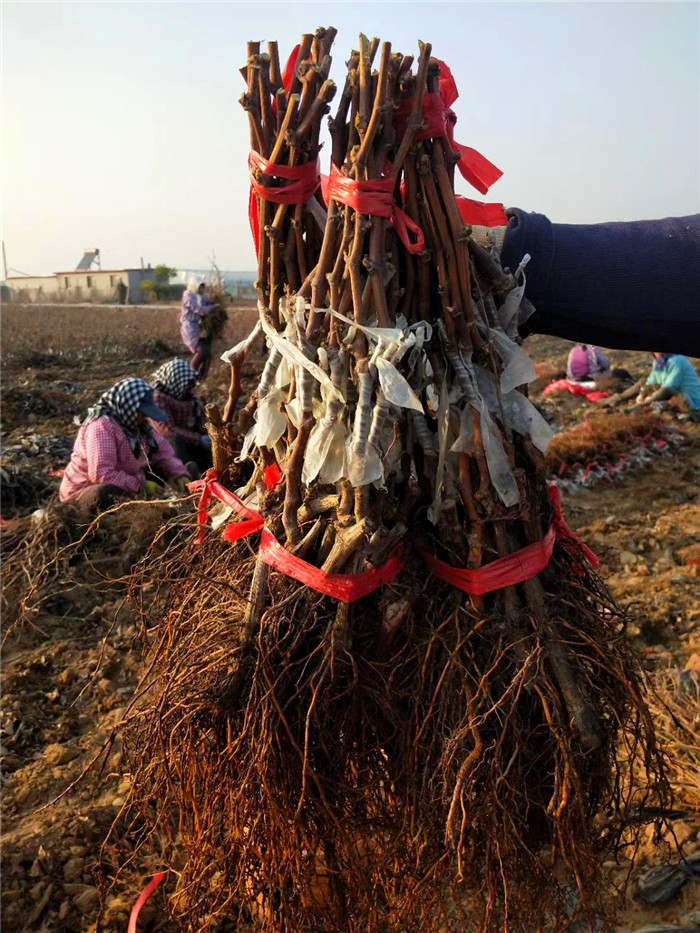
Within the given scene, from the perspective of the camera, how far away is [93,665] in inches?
140

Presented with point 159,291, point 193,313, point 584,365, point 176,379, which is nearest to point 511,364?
point 176,379

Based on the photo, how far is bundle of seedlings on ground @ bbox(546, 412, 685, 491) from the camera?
6629mm

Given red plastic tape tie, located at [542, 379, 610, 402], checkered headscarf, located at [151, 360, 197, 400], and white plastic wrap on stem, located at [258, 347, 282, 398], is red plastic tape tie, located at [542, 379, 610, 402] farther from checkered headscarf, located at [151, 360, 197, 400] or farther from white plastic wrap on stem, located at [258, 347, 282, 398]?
white plastic wrap on stem, located at [258, 347, 282, 398]

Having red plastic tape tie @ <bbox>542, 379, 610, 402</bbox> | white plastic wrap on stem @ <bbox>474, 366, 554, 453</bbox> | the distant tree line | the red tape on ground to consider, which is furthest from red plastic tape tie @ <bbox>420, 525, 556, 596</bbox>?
the distant tree line

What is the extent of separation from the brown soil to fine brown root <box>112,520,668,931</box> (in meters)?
0.36

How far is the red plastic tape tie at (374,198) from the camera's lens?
4.23 feet

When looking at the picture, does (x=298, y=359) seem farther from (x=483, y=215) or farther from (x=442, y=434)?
(x=483, y=215)

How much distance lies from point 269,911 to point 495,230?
1664mm

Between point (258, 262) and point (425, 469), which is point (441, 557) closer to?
point (425, 469)

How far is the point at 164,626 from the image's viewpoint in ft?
6.12

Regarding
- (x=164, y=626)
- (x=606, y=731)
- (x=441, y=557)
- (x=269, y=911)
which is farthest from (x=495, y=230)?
(x=269, y=911)

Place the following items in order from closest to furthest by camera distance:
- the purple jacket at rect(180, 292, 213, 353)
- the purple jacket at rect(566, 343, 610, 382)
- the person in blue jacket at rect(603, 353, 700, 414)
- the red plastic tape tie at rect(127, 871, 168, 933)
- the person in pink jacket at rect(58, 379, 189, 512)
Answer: the red plastic tape tie at rect(127, 871, 168, 933), the person in pink jacket at rect(58, 379, 189, 512), the purple jacket at rect(180, 292, 213, 353), the person in blue jacket at rect(603, 353, 700, 414), the purple jacket at rect(566, 343, 610, 382)

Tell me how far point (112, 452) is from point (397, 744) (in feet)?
13.7

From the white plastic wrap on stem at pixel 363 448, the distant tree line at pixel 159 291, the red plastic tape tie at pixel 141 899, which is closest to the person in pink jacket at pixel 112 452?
the red plastic tape tie at pixel 141 899
